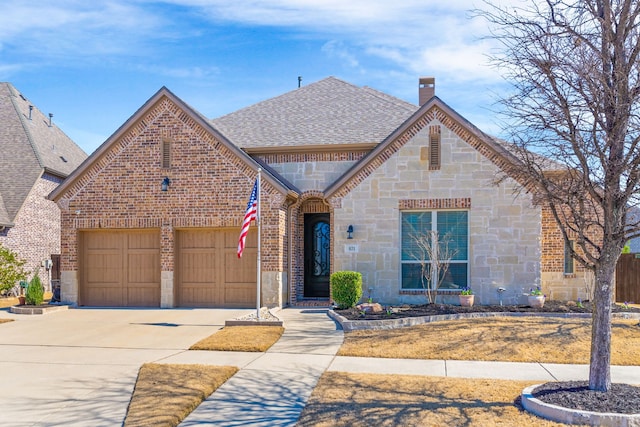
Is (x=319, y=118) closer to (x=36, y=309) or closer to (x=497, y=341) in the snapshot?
(x=36, y=309)

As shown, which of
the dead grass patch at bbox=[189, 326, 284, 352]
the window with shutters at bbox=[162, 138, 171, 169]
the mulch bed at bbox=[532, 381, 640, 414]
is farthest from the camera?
the window with shutters at bbox=[162, 138, 171, 169]

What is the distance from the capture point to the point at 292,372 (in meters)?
8.89

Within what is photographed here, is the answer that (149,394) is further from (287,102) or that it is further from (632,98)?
(287,102)

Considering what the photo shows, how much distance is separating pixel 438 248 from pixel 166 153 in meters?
8.40

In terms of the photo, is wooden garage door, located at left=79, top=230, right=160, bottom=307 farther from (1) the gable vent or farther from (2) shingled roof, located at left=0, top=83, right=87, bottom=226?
(1) the gable vent

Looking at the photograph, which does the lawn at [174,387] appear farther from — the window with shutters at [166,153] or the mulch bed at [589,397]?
the window with shutters at [166,153]

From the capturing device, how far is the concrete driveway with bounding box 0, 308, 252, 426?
700 cm

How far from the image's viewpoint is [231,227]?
664 inches

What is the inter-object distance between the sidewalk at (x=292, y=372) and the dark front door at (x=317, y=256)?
6.66 meters

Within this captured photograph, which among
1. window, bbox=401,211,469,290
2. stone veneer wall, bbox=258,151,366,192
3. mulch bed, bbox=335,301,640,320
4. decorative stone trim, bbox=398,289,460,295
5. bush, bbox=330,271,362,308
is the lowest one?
mulch bed, bbox=335,301,640,320

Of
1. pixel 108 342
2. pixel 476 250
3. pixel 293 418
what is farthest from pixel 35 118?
pixel 293 418

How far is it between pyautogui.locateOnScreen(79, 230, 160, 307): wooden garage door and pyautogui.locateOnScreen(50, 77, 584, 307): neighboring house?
0.13 feet

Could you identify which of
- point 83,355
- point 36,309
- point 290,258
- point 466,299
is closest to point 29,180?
point 36,309

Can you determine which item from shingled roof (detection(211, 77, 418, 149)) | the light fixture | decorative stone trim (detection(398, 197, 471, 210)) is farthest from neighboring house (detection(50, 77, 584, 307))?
shingled roof (detection(211, 77, 418, 149))
